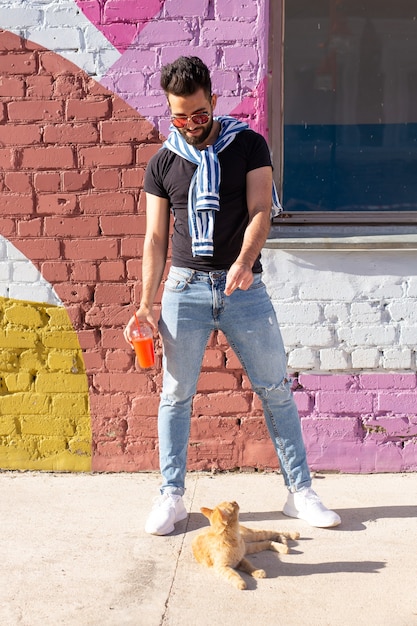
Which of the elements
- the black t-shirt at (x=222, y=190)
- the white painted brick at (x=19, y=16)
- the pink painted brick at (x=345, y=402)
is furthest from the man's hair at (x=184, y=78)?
the pink painted brick at (x=345, y=402)

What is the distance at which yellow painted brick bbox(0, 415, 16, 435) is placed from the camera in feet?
13.8

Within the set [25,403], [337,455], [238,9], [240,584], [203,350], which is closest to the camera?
[240,584]

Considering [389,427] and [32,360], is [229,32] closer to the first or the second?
[32,360]

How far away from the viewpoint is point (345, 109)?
13.1 ft

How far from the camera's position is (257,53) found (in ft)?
12.7

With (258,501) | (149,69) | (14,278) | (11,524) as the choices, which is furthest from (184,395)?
(149,69)

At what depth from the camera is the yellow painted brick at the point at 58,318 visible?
411 centimetres

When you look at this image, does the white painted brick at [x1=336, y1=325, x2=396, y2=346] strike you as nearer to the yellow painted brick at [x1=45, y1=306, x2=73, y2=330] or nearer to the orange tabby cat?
the orange tabby cat

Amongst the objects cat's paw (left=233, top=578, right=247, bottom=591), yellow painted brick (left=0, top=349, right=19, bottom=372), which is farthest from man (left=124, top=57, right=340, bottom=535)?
yellow painted brick (left=0, top=349, right=19, bottom=372)

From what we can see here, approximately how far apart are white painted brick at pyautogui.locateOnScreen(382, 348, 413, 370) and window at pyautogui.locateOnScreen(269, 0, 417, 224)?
64 centimetres

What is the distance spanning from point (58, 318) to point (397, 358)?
1712mm

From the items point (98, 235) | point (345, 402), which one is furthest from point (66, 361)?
point (345, 402)

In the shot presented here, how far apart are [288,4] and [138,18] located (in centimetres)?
73

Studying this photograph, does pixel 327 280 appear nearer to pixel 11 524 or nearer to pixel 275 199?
pixel 275 199
